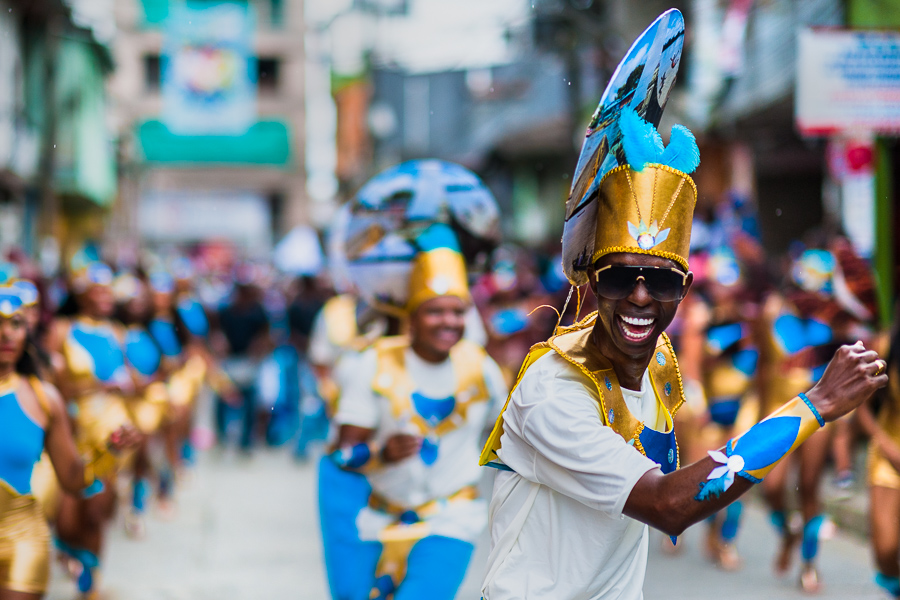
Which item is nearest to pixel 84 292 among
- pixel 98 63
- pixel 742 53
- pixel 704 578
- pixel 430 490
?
pixel 430 490

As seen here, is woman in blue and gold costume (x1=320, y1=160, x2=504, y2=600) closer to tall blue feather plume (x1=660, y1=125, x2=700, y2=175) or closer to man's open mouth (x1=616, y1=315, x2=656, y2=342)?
man's open mouth (x1=616, y1=315, x2=656, y2=342)

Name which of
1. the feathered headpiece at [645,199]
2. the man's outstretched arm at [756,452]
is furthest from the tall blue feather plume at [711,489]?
the feathered headpiece at [645,199]

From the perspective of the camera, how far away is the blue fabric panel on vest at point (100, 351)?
7.75 metres

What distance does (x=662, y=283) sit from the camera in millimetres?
2627

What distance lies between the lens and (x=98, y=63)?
3297 cm

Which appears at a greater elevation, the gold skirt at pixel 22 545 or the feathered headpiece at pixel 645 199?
the feathered headpiece at pixel 645 199

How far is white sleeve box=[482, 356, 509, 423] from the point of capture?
16.4ft

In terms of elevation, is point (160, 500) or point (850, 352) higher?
point (850, 352)

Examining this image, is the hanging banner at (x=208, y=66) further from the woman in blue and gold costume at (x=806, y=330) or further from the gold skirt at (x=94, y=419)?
the woman in blue and gold costume at (x=806, y=330)

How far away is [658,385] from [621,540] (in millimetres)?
418

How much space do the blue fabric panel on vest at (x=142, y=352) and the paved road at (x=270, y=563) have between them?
1.36 m

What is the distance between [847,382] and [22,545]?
10.6 feet

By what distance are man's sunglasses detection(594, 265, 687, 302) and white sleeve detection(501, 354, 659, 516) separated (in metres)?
0.22

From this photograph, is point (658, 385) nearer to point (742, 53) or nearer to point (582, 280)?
point (582, 280)
